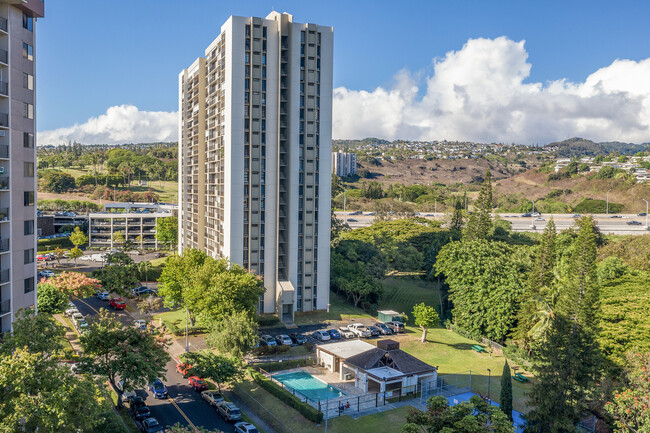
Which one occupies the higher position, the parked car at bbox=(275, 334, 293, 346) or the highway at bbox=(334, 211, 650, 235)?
the highway at bbox=(334, 211, 650, 235)

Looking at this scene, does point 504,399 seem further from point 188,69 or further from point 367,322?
point 188,69

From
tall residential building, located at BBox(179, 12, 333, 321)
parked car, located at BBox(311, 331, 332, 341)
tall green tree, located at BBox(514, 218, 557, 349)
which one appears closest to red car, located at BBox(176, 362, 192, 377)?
parked car, located at BBox(311, 331, 332, 341)

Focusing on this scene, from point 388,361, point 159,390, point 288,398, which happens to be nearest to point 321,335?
point 388,361

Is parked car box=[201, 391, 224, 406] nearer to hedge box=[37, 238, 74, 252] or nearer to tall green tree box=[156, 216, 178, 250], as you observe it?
tall green tree box=[156, 216, 178, 250]

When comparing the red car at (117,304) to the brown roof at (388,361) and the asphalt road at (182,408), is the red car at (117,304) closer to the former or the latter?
the asphalt road at (182,408)

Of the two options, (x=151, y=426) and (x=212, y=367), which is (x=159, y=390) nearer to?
(x=212, y=367)
